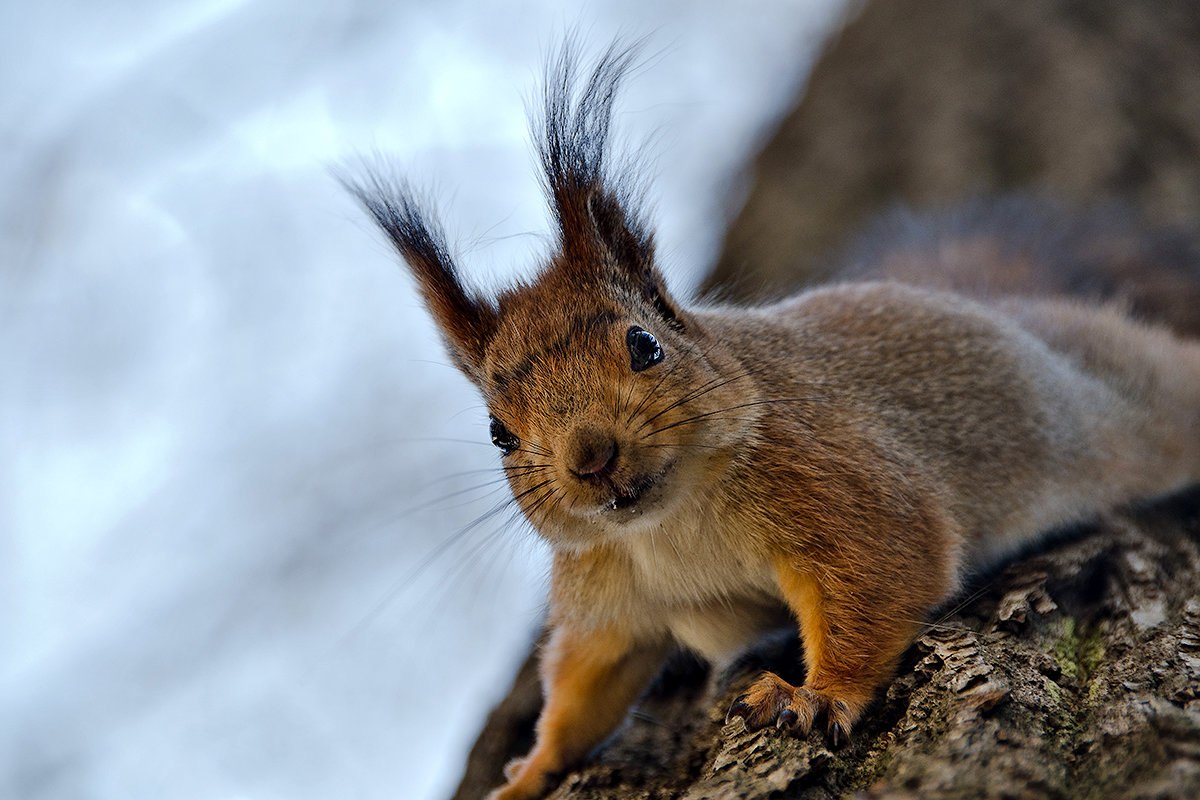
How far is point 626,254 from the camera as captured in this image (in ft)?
10.1

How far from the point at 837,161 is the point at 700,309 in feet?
7.09

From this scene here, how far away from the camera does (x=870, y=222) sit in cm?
469

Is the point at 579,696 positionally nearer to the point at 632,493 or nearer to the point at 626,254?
the point at 632,493

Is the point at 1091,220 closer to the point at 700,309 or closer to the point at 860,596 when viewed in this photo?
the point at 700,309

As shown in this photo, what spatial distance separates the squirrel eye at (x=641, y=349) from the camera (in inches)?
106

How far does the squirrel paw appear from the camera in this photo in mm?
2307

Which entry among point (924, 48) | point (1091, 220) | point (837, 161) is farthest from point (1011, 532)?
point (924, 48)

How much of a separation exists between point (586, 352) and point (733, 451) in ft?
1.73

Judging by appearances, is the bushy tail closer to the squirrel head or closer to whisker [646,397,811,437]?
whisker [646,397,811,437]

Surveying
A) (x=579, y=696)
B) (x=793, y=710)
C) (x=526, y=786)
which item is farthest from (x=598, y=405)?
(x=526, y=786)

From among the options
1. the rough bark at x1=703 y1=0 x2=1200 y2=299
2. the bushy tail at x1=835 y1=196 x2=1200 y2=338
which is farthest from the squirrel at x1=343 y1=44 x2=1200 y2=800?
the rough bark at x1=703 y1=0 x2=1200 y2=299

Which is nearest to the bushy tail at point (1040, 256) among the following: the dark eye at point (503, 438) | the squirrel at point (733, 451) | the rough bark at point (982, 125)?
the rough bark at point (982, 125)

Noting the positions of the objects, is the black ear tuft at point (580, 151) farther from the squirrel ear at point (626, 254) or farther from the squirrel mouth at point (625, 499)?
the squirrel mouth at point (625, 499)

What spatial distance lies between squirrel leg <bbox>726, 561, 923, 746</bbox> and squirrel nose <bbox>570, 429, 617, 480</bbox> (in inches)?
26.1
